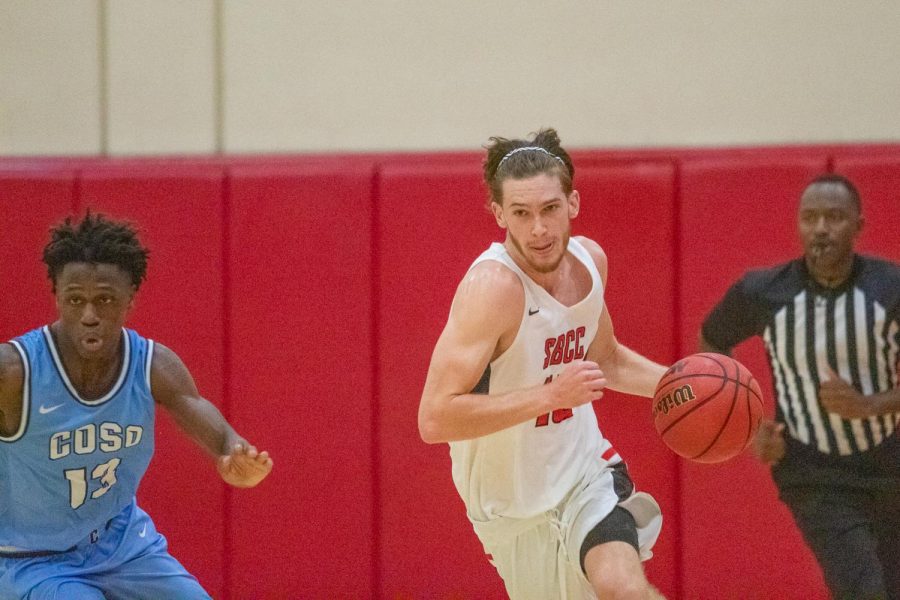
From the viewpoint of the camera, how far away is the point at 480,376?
137 inches

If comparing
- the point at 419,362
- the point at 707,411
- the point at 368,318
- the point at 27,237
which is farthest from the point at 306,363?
the point at 707,411

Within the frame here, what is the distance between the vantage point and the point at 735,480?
16.7ft

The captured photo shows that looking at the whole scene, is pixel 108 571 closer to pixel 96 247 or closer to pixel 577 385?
pixel 96 247

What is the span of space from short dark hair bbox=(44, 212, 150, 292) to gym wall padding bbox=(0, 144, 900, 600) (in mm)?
1566

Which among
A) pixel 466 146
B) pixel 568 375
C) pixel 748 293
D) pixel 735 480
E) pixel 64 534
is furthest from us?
pixel 466 146

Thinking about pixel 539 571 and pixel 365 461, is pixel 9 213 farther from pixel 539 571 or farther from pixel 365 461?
pixel 539 571

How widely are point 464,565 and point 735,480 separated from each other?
3.95 ft

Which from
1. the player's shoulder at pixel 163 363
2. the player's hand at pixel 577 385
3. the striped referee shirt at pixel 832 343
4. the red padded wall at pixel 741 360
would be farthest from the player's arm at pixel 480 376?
the red padded wall at pixel 741 360

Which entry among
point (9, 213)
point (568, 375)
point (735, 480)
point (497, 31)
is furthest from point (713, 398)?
point (9, 213)

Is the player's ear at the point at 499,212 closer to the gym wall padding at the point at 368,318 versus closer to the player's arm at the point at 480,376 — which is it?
the player's arm at the point at 480,376

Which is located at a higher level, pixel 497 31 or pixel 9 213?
pixel 497 31

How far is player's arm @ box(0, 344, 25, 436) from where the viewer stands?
3.47 meters

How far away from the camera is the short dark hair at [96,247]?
363cm

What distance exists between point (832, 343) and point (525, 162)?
137 centimetres
